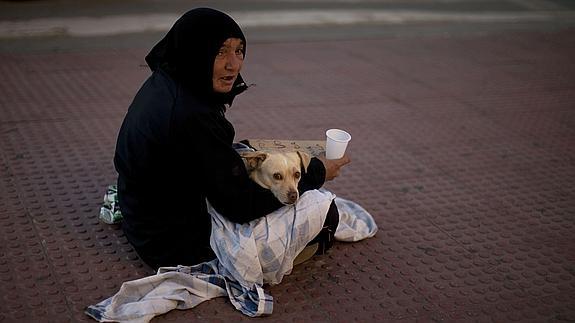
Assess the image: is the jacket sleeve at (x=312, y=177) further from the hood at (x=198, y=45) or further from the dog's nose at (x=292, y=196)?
the hood at (x=198, y=45)

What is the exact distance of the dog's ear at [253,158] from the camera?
309cm

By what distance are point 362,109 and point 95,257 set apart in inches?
125

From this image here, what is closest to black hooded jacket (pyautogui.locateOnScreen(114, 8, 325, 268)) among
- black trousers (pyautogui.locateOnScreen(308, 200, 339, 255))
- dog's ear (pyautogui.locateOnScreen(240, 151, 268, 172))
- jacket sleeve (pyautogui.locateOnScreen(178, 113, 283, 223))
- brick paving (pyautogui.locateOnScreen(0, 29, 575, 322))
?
jacket sleeve (pyautogui.locateOnScreen(178, 113, 283, 223))

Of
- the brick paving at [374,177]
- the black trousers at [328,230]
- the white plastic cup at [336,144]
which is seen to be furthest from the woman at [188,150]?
the brick paving at [374,177]

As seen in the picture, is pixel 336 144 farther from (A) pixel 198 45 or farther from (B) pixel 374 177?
(B) pixel 374 177

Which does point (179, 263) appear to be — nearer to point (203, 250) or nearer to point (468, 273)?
point (203, 250)

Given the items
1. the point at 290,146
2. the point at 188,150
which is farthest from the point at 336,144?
the point at 188,150

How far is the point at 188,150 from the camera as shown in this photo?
9.49 ft

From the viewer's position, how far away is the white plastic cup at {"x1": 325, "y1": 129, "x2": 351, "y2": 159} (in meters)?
3.26

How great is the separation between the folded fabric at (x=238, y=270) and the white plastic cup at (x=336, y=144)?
0.21 m

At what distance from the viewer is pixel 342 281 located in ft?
11.1

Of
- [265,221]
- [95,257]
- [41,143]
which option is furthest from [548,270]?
[41,143]

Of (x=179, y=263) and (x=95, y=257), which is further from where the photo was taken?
(x=95, y=257)

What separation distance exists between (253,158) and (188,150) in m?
0.34
